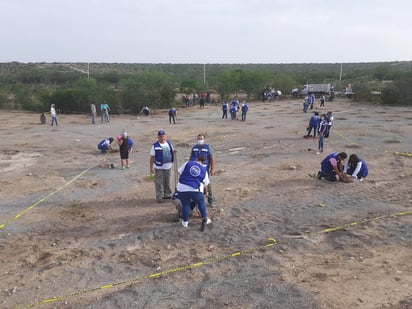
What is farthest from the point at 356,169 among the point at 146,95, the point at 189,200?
the point at 146,95

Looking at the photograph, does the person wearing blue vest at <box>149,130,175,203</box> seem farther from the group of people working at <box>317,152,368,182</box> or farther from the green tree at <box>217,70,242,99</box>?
the green tree at <box>217,70,242,99</box>

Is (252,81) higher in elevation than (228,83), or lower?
higher

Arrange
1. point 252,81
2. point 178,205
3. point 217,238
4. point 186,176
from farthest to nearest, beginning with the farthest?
point 252,81 → point 178,205 → point 186,176 → point 217,238

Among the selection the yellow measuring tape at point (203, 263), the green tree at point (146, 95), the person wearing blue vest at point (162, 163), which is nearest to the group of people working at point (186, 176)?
the person wearing blue vest at point (162, 163)

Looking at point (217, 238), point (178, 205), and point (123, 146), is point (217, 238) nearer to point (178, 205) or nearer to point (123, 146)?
point (178, 205)

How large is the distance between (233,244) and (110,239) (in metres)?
2.23

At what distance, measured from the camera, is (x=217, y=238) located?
23.6 ft

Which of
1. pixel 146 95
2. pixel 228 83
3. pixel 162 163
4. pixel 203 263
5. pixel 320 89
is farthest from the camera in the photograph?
pixel 228 83

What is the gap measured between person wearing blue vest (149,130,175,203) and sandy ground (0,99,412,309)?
1.22 ft

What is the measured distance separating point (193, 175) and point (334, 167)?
4710mm

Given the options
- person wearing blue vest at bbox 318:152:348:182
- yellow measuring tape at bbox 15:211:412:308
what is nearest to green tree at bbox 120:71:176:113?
person wearing blue vest at bbox 318:152:348:182

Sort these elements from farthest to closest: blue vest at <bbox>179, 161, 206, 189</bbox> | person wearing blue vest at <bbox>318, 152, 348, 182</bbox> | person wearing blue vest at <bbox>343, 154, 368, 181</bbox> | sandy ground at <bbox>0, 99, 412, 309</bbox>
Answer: person wearing blue vest at <bbox>343, 154, 368, 181</bbox> < person wearing blue vest at <bbox>318, 152, 348, 182</bbox> < blue vest at <bbox>179, 161, 206, 189</bbox> < sandy ground at <bbox>0, 99, 412, 309</bbox>

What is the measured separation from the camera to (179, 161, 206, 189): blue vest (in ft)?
23.8

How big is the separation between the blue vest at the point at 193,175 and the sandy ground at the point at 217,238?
36.4 inches
